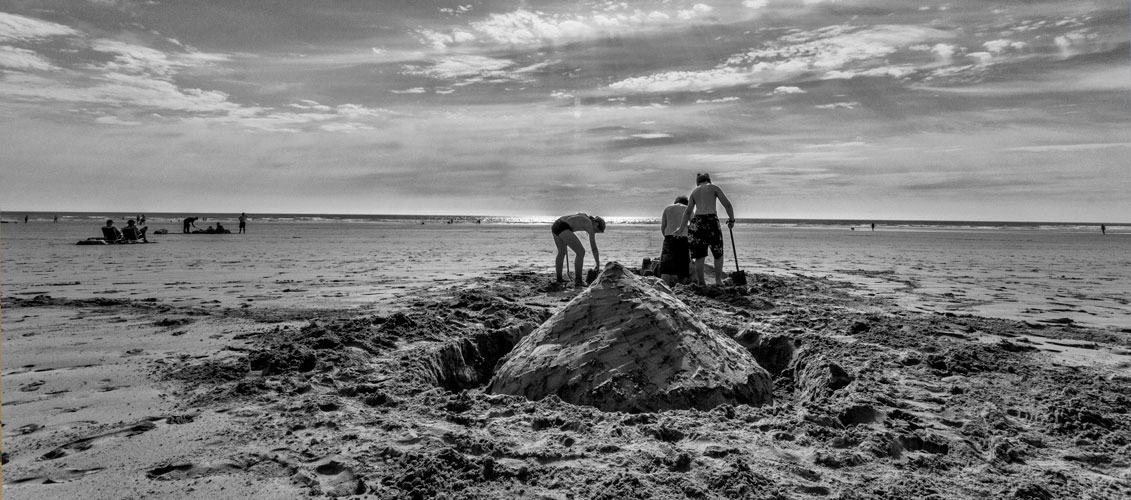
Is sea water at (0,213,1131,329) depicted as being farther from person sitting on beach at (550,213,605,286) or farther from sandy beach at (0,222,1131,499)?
person sitting on beach at (550,213,605,286)

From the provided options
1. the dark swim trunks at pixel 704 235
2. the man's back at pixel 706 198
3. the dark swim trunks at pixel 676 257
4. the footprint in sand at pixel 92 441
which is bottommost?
the footprint in sand at pixel 92 441

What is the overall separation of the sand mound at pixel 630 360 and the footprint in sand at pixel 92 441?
200cm

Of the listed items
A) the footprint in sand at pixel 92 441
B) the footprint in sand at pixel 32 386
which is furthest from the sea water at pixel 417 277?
the footprint in sand at pixel 92 441

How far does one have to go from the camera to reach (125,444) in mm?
2775

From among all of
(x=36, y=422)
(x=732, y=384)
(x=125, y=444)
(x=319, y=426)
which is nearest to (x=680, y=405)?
(x=732, y=384)

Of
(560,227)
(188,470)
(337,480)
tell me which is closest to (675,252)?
(560,227)

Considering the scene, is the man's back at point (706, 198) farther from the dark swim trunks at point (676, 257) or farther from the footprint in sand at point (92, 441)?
the footprint in sand at point (92, 441)

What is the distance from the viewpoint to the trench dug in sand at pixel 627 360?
11.2ft

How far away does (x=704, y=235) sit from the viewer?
28.5 feet

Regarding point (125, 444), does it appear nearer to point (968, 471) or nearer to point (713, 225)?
point (968, 471)

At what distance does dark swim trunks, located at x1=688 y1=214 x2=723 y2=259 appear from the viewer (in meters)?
8.58

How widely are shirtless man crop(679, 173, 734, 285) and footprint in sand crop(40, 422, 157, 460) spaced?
23.7ft

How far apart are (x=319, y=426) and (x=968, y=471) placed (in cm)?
321

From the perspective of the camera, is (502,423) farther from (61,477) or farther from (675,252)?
(675,252)
